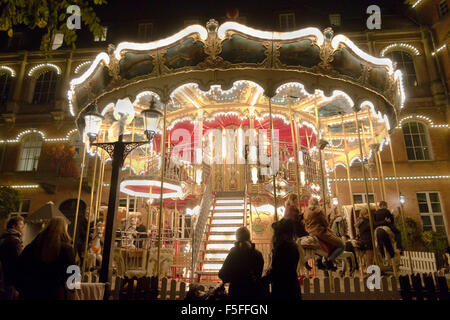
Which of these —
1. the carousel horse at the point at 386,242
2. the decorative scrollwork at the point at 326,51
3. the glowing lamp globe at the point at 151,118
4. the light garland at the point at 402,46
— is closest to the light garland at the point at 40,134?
the glowing lamp globe at the point at 151,118

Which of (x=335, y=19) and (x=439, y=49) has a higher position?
(x=335, y=19)

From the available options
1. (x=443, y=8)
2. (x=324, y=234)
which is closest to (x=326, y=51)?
(x=324, y=234)

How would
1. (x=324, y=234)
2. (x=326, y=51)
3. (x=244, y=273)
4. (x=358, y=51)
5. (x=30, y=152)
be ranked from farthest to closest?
(x=30, y=152) < (x=358, y=51) < (x=326, y=51) < (x=324, y=234) < (x=244, y=273)

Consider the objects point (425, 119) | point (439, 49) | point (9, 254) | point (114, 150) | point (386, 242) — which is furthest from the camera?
point (439, 49)

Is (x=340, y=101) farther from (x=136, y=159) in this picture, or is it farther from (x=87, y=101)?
(x=136, y=159)

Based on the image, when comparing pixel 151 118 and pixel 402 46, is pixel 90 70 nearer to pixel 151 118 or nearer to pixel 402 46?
pixel 151 118

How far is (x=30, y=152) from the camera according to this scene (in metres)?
21.9

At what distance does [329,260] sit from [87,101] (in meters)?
6.63

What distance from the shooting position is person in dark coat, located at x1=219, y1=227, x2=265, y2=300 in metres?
3.60

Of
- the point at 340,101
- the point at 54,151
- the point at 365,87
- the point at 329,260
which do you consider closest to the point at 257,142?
the point at 340,101

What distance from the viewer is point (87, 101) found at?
764 centimetres

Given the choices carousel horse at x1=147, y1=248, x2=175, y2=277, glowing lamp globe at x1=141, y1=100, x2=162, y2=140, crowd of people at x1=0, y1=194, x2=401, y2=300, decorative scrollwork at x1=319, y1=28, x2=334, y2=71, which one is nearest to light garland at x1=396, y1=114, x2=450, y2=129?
decorative scrollwork at x1=319, y1=28, x2=334, y2=71

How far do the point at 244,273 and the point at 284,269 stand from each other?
0.49m

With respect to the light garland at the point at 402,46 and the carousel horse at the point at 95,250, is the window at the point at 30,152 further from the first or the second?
the light garland at the point at 402,46
